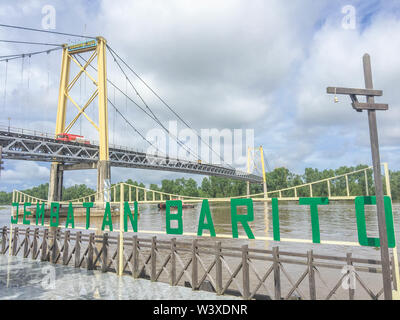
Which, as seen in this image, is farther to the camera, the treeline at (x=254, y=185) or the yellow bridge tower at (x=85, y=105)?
the treeline at (x=254, y=185)

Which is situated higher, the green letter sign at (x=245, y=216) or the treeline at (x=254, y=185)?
the treeline at (x=254, y=185)

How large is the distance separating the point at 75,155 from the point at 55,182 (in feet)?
20.6

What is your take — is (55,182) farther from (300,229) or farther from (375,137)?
(375,137)

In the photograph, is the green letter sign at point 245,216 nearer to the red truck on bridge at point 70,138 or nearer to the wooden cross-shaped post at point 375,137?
the wooden cross-shaped post at point 375,137

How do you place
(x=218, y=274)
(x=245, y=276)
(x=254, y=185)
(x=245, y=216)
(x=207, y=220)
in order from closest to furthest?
1. (x=245, y=276)
2. (x=218, y=274)
3. (x=245, y=216)
4. (x=207, y=220)
5. (x=254, y=185)

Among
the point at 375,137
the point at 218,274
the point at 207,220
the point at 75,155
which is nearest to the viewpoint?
the point at 375,137

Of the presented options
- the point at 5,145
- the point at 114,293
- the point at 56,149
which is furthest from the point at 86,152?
the point at 114,293

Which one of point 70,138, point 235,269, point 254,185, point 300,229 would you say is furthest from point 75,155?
point 254,185

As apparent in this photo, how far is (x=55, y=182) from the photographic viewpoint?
43719 mm

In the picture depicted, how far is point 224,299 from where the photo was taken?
6293 mm

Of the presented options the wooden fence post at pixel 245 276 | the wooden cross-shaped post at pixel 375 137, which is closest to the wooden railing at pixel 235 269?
the wooden fence post at pixel 245 276

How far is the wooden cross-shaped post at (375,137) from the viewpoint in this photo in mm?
4613

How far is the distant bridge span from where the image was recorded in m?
35.8

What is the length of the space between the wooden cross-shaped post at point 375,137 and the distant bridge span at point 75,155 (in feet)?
124
